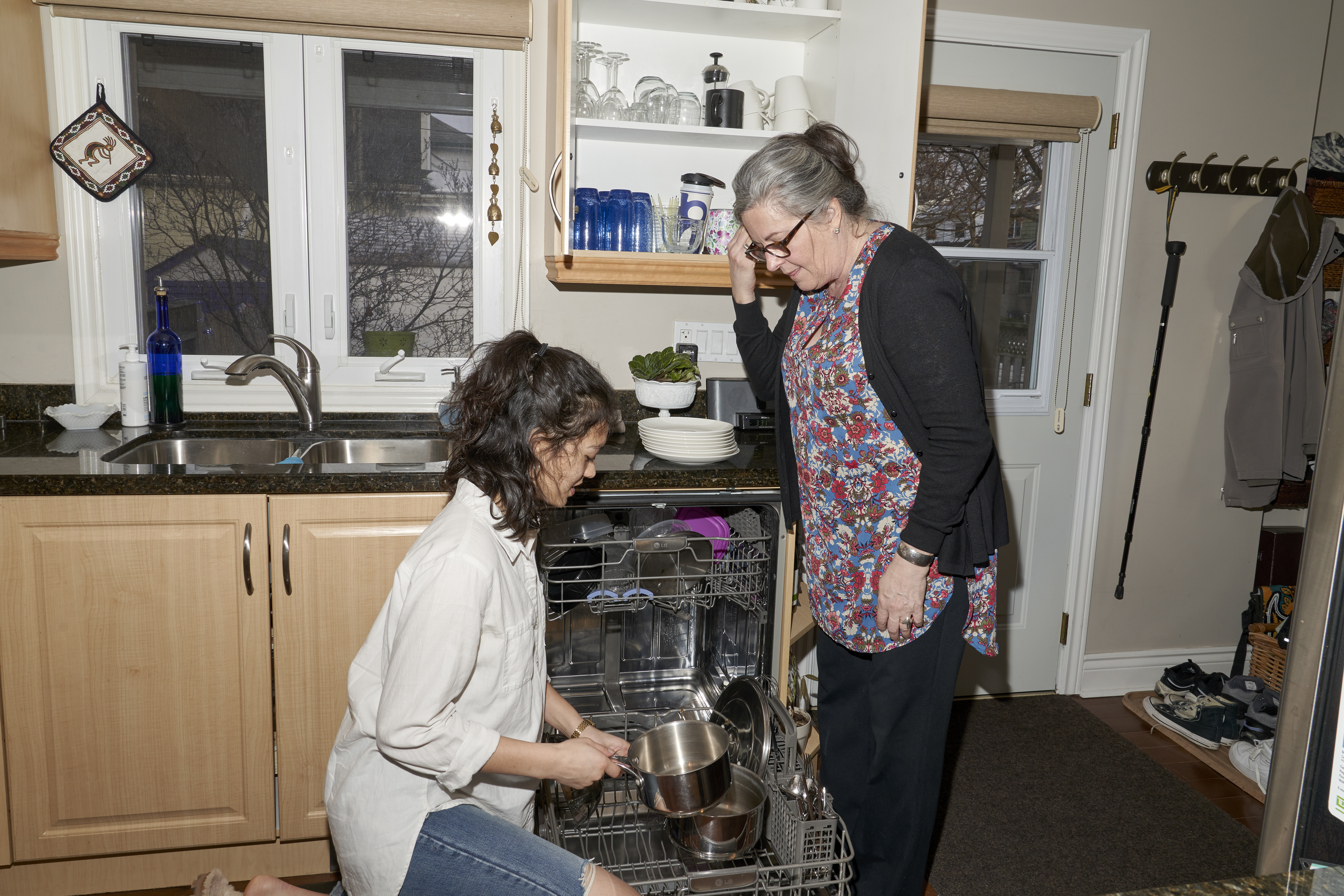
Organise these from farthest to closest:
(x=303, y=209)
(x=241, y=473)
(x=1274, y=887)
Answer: (x=303, y=209)
(x=241, y=473)
(x=1274, y=887)

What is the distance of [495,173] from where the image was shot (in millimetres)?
2516

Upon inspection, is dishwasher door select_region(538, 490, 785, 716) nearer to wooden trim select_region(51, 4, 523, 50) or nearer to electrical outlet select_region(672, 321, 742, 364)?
electrical outlet select_region(672, 321, 742, 364)

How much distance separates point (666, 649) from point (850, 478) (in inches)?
33.3

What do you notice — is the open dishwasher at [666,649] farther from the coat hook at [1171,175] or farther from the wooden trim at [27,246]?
the coat hook at [1171,175]

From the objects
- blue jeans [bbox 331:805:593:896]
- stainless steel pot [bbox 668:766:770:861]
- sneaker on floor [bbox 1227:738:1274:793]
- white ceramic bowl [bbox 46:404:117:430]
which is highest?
white ceramic bowl [bbox 46:404:117:430]

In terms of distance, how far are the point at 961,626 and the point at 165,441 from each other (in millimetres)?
1921

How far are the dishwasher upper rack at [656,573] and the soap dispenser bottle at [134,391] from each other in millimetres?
1184

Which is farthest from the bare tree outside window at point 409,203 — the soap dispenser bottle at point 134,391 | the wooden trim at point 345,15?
the soap dispenser bottle at point 134,391

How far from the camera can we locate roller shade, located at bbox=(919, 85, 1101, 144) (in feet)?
8.82

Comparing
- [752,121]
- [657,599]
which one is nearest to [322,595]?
[657,599]

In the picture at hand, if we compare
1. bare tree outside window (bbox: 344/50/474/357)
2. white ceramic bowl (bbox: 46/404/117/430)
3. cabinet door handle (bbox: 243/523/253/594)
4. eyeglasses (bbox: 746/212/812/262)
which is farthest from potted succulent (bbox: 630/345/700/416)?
white ceramic bowl (bbox: 46/404/117/430)

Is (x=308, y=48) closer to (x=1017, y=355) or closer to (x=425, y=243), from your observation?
(x=425, y=243)

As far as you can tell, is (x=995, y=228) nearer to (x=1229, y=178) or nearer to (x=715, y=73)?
(x=1229, y=178)

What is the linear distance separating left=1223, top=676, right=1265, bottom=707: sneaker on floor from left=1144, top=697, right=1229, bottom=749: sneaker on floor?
0.07 m
